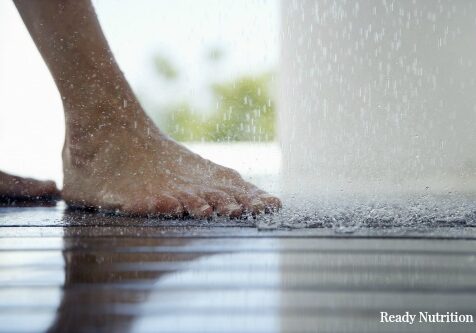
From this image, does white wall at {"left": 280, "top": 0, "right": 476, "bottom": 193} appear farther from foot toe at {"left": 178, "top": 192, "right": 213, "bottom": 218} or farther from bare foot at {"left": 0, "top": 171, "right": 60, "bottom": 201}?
foot toe at {"left": 178, "top": 192, "right": 213, "bottom": 218}

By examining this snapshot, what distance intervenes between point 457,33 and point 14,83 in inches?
115

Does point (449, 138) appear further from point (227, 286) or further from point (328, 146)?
point (227, 286)

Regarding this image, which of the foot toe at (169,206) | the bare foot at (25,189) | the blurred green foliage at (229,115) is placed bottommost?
the foot toe at (169,206)

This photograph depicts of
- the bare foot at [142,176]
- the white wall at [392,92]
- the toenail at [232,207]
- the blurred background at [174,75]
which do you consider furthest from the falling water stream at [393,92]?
the toenail at [232,207]

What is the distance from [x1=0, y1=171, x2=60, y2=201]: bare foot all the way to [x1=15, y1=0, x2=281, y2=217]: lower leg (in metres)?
0.27

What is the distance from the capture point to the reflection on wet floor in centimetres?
47

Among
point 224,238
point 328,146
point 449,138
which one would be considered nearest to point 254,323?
point 224,238

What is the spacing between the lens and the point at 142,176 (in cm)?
119

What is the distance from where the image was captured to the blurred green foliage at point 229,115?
5996 mm

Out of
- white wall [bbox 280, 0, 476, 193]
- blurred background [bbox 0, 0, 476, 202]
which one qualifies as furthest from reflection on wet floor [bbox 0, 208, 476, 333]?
white wall [bbox 280, 0, 476, 193]

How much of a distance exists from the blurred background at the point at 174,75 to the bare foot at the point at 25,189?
5.47ft

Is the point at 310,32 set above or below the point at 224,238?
above

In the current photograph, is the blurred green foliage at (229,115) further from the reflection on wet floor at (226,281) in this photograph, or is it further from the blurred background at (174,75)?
the reflection on wet floor at (226,281)

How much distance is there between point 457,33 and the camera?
298 centimetres
